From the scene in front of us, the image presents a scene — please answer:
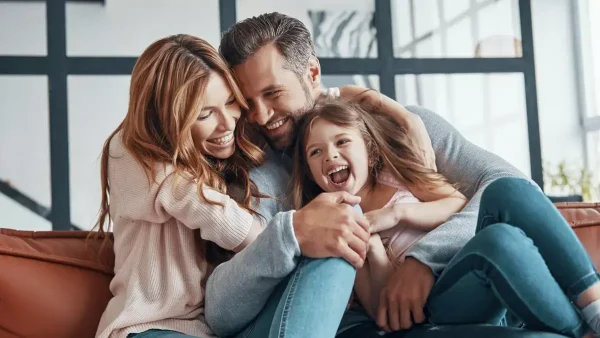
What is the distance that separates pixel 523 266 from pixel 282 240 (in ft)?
1.33

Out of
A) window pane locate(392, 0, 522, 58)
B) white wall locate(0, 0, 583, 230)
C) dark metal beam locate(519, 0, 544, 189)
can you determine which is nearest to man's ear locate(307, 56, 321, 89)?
white wall locate(0, 0, 583, 230)

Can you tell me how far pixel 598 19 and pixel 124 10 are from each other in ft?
11.1

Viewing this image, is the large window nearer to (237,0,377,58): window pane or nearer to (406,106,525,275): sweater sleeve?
(237,0,377,58): window pane

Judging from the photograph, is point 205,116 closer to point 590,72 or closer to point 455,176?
point 455,176

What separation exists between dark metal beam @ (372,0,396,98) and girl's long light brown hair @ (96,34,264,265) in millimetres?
3084

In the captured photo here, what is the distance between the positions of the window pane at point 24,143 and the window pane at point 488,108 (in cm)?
237

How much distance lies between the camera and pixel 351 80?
4715 mm

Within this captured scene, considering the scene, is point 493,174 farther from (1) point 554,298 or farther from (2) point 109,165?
(2) point 109,165

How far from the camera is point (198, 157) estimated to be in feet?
5.30

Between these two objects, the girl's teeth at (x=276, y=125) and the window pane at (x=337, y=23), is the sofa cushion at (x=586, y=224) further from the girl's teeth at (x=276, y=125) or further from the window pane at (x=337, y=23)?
the window pane at (x=337, y=23)

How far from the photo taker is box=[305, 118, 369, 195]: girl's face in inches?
69.7

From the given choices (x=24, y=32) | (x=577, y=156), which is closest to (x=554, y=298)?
(x=24, y=32)

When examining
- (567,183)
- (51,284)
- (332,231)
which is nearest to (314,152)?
(332,231)

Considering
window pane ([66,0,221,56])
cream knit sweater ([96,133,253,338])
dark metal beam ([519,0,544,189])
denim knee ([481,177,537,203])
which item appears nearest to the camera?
denim knee ([481,177,537,203])
